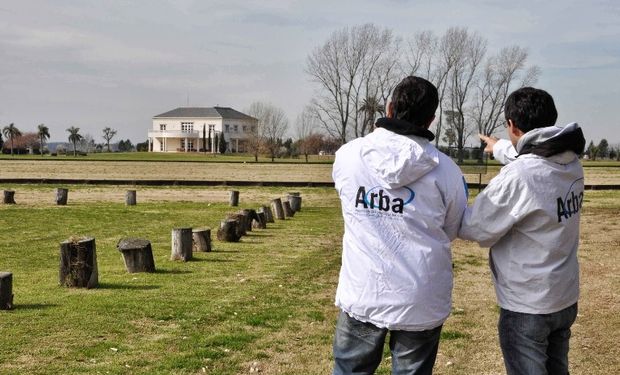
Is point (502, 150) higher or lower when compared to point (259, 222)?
higher

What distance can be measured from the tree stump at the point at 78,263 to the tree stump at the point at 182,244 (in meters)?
2.30

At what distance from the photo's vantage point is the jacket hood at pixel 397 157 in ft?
9.43

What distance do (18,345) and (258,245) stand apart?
7.05 metres

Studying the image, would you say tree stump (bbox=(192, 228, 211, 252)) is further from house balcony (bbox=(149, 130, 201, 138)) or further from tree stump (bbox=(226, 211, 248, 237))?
house balcony (bbox=(149, 130, 201, 138))

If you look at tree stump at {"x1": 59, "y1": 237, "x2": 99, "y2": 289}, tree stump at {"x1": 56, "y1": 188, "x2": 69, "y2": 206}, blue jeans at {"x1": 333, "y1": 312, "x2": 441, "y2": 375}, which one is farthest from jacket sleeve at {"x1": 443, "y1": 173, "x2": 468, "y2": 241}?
tree stump at {"x1": 56, "y1": 188, "x2": 69, "y2": 206}

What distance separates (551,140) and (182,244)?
7.97 m

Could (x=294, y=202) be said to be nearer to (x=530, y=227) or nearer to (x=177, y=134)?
(x=530, y=227)

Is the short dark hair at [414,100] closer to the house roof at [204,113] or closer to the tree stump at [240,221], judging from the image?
the tree stump at [240,221]

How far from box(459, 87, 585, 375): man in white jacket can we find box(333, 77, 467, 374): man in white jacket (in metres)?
0.21

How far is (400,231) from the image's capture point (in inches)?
115

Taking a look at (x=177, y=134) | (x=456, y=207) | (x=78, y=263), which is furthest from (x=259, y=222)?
(x=177, y=134)

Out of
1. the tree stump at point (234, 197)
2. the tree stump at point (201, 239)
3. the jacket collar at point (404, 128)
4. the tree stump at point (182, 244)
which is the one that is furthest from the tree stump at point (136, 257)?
the tree stump at point (234, 197)

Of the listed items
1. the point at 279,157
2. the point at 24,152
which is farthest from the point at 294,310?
the point at 24,152

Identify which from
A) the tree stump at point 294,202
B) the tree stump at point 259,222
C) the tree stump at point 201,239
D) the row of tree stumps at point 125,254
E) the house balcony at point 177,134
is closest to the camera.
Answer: the row of tree stumps at point 125,254
